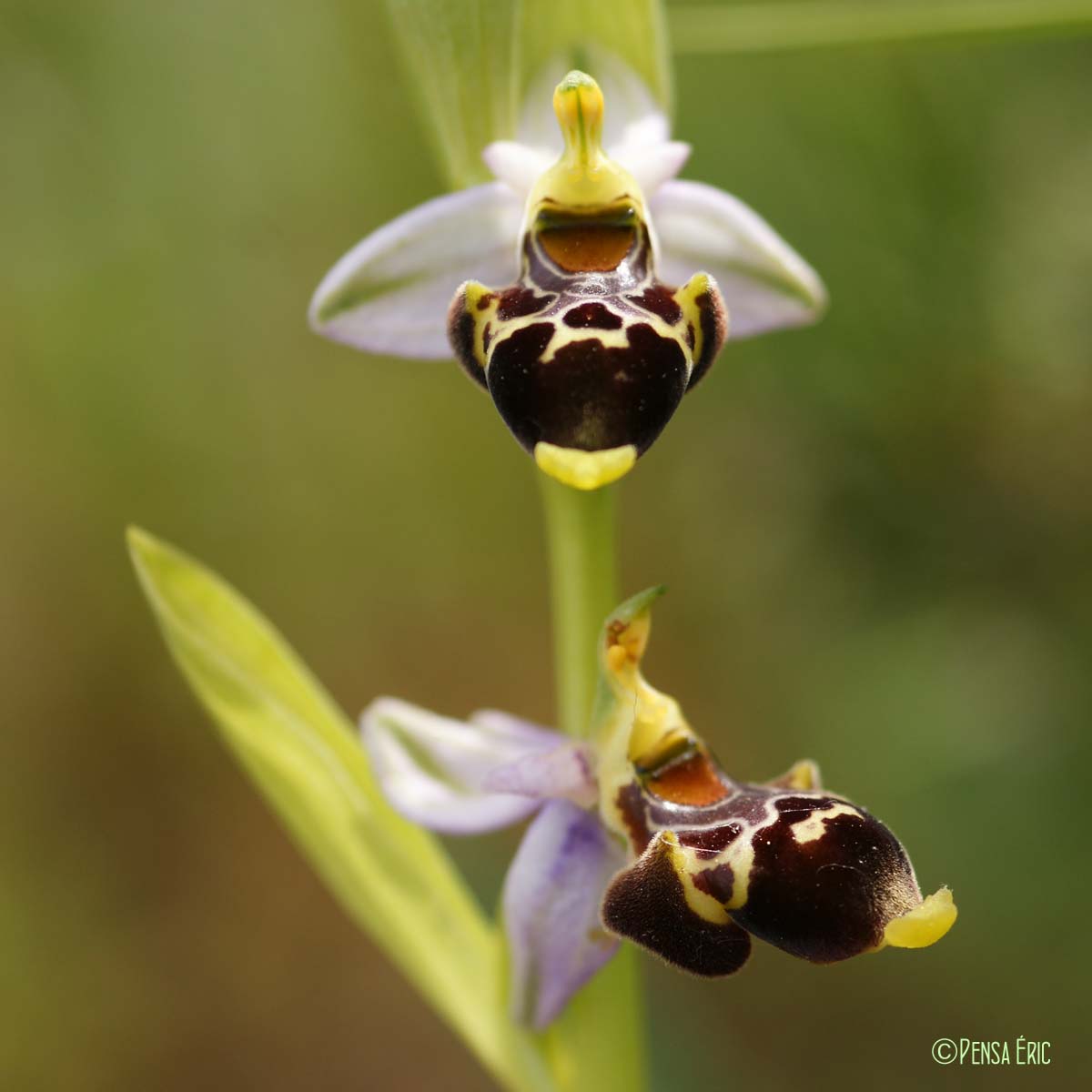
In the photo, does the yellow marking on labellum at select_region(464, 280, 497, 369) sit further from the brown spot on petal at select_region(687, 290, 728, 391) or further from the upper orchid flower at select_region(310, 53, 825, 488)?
the brown spot on petal at select_region(687, 290, 728, 391)

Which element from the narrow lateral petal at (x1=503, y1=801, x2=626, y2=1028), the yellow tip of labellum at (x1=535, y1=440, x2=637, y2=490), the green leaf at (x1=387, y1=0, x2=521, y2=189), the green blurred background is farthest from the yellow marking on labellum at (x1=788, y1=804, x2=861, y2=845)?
the green blurred background

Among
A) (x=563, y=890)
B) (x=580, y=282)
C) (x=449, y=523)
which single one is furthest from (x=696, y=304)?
(x=449, y=523)

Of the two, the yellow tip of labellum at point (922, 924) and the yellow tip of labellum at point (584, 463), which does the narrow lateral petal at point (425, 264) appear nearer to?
the yellow tip of labellum at point (584, 463)

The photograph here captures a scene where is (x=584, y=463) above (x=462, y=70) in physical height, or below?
below

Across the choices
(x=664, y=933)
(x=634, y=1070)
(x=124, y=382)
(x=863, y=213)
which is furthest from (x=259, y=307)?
(x=664, y=933)

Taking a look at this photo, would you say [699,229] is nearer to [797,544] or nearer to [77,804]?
[797,544]

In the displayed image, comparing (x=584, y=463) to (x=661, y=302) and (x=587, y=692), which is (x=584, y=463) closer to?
(x=661, y=302)

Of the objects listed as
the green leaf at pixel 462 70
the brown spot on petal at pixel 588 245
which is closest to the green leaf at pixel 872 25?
the green leaf at pixel 462 70
